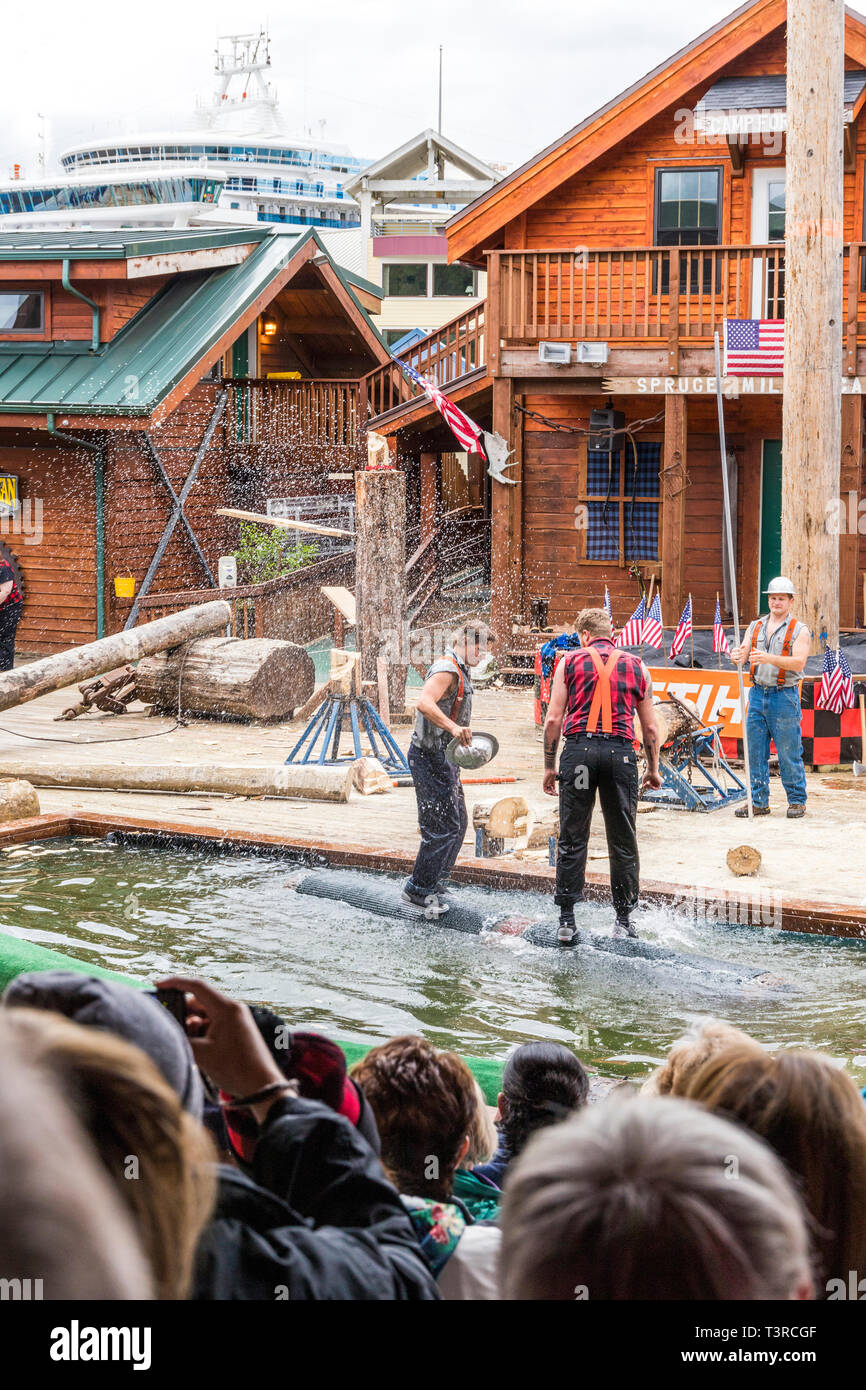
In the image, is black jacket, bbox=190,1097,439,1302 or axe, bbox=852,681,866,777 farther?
axe, bbox=852,681,866,777

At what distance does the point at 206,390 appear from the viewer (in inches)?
792

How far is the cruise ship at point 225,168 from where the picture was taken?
70.4 m

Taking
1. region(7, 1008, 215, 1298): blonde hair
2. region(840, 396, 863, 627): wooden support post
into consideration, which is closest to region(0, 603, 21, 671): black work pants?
region(840, 396, 863, 627): wooden support post

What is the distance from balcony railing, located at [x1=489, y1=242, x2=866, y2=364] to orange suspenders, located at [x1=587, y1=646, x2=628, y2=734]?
9.05 m

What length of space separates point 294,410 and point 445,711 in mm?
14357

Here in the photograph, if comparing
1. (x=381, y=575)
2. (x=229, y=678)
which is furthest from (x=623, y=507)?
(x=229, y=678)

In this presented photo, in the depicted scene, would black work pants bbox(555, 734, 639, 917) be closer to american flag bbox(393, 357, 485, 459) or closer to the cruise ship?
american flag bbox(393, 357, 485, 459)

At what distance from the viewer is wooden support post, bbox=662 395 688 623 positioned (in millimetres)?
15477

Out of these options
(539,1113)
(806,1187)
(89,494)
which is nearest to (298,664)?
(89,494)

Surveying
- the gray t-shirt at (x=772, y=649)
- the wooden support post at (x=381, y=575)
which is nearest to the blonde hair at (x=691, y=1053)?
the gray t-shirt at (x=772, y=649)

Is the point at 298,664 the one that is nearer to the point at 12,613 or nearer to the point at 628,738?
the point at 12,613

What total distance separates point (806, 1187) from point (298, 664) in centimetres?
1232

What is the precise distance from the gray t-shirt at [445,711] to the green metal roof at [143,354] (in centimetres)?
973

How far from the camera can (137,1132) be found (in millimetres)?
1457
